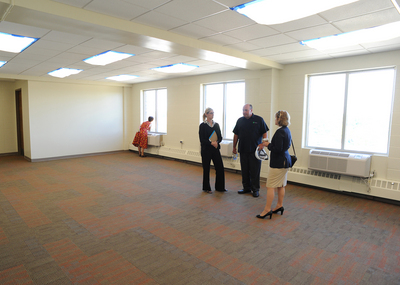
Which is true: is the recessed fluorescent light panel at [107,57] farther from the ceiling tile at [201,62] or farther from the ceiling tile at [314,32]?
the ceiling tile at [314,32]

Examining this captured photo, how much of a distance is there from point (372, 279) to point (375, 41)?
317 centimetres

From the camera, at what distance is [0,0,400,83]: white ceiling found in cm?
275

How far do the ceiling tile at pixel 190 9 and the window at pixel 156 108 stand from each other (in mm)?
5742

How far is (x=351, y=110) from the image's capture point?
502cm

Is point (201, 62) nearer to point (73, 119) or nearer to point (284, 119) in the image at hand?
point (284, 119)

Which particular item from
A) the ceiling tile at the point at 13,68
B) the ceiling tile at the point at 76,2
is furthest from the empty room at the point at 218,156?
the ceiling tile at the point at 13,68

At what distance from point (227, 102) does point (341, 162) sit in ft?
10.6

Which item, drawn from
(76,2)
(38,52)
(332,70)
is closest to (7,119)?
(38,52)

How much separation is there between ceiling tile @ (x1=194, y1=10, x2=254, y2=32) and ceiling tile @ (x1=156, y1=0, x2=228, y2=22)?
0.11 m

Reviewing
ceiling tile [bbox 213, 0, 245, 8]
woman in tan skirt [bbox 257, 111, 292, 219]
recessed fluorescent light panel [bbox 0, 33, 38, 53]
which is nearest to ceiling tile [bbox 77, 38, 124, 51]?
recessed fluorescent light panel [bbox 0, 33, 38, 53]

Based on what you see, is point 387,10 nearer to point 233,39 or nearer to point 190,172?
point 233,39

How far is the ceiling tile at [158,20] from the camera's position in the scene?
306 cm

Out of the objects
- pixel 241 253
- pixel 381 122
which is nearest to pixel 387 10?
pixel 381 122

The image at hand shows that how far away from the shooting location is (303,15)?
282cm
